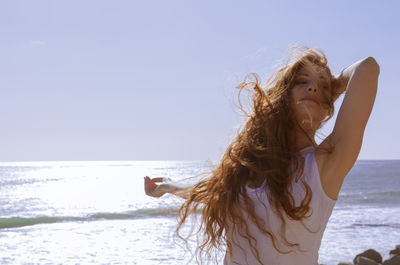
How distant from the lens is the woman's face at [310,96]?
65.7 inches

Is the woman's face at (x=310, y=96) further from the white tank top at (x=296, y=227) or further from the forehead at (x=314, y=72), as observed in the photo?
the white tank top at (x=296, y=227)

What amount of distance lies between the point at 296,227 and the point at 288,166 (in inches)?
7.7

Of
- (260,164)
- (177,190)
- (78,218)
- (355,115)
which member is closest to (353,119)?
(355,115)

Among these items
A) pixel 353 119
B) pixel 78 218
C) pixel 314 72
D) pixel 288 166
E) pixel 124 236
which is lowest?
pixel 78 218

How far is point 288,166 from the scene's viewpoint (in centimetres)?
159

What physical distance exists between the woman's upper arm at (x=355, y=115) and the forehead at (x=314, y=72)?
191mm

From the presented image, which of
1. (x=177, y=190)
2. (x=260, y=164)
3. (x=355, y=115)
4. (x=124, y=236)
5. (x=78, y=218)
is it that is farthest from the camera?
(x=78, y=218)

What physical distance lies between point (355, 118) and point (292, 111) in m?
0.26

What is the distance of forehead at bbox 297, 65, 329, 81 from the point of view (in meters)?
1.71

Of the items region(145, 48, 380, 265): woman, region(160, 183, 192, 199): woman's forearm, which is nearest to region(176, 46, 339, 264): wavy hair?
region(145, 48, 380, 265): woman

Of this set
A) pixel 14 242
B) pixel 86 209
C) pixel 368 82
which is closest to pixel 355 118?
pixel 368 82

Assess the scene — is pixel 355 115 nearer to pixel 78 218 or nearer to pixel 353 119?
pixel 353 119

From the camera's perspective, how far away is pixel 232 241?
5.37 feet

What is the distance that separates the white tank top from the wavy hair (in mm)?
17
